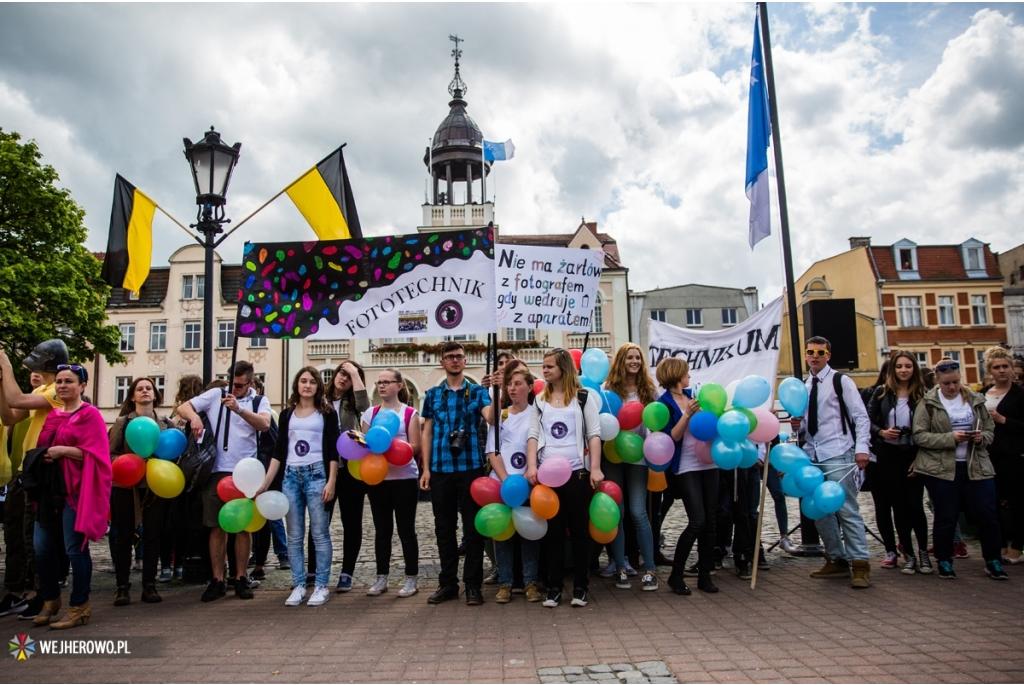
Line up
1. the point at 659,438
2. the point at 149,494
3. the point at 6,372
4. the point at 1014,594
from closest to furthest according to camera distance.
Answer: the point at 6,372 → the point at 1014,594 → the point at 659,438 → the point at 149,494

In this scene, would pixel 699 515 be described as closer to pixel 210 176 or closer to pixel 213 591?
pixel 213 591

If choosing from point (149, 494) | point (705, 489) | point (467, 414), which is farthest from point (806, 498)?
point (149, 494)

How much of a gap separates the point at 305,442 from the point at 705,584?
3.66 meters

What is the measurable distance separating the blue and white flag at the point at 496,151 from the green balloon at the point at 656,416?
95.4 feet

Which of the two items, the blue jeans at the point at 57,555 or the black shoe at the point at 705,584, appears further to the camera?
the black shoe at the point at 705,584

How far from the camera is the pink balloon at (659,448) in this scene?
615cm

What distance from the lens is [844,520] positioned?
20.9 ft

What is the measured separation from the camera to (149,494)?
A: 658cm

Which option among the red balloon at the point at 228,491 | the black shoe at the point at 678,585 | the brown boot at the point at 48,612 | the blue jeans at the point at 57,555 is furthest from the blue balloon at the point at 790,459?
the brown boot at the point at 48,612

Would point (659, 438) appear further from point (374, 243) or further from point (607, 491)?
point (374, 243)

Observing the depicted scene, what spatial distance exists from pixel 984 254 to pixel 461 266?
4704cm

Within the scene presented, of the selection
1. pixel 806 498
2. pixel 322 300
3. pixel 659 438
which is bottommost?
pixel 806 498

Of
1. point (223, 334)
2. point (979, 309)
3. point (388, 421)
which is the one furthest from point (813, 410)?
point (979, 309)

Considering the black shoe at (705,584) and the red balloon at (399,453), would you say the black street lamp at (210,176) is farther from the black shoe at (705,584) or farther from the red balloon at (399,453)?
the black shoe at (705,584)
